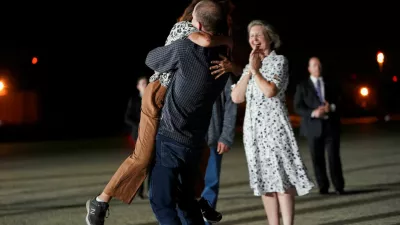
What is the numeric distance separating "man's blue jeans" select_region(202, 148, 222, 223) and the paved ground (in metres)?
0.77

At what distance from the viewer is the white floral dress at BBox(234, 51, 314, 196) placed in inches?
226

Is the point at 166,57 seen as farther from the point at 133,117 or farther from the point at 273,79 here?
the point at 133,117

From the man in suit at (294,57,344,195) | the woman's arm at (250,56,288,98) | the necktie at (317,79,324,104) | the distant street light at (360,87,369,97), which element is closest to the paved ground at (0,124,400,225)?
the man in suit at (294,57,344,195)

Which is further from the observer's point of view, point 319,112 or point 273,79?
point 319,112

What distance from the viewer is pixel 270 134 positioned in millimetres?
5746

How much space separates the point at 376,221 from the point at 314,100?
3118mm

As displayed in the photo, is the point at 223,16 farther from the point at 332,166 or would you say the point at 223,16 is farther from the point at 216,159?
the point at 332,166

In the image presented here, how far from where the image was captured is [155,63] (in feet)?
14.3

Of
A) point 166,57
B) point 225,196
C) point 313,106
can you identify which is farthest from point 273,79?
point 313,106

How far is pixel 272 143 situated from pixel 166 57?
1.75 meters

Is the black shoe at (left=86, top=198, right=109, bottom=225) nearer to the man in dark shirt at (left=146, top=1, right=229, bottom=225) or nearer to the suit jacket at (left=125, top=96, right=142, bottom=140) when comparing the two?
the man in dark shirt at (left=146, top=1, right=229, bottom=225)

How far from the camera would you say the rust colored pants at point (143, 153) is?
4.48 m

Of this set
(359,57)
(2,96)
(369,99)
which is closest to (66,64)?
(2,96)

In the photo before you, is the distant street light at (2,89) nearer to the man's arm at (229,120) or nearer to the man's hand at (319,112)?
the man's hand at (319,112)
